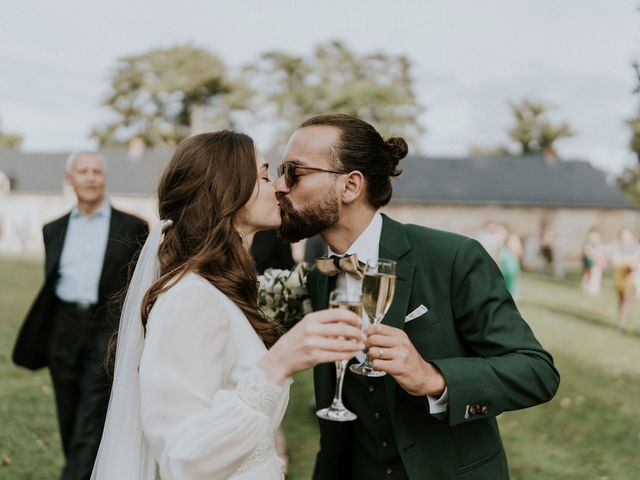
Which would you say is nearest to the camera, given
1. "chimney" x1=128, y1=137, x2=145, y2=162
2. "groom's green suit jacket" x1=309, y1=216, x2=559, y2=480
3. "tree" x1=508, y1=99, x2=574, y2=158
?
"groom's green suit jacket" x1=309, y1=216, x2=559, y2=480

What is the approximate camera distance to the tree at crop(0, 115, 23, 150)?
73.8 meters

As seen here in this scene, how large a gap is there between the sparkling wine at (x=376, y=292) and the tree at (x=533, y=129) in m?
65.7

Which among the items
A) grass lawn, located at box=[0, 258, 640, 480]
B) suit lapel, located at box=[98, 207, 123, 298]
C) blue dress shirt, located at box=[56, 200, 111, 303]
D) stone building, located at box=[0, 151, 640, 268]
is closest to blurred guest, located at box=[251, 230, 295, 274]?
suit lapel, located at box=[98, 207, 123, 298]

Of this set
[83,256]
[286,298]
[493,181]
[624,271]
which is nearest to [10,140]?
[493,181]

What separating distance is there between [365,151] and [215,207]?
943 millimetres

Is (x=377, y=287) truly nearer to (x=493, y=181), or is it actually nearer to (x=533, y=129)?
(x=493, y=181)

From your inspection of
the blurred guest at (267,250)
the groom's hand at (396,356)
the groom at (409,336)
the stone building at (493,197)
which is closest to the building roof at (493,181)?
the stone building at (493,197)

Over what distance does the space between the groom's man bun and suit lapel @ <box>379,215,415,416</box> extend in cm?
24

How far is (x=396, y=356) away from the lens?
2.08 m

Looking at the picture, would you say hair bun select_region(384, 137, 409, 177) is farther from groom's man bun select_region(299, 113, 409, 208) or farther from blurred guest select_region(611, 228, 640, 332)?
blurred guest select_region(611, 228, 640, 332)

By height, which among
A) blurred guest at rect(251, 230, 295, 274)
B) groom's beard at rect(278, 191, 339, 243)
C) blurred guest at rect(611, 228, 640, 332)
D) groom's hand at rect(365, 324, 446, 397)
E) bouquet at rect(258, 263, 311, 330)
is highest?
groom's beard at rect(278, 191, 339, 243)

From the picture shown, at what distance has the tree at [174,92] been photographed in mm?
51219

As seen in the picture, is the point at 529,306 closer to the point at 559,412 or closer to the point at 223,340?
the point at 559,412

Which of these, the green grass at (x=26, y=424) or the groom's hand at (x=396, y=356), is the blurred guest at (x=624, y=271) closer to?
the green grass at (x=26, y=424)
